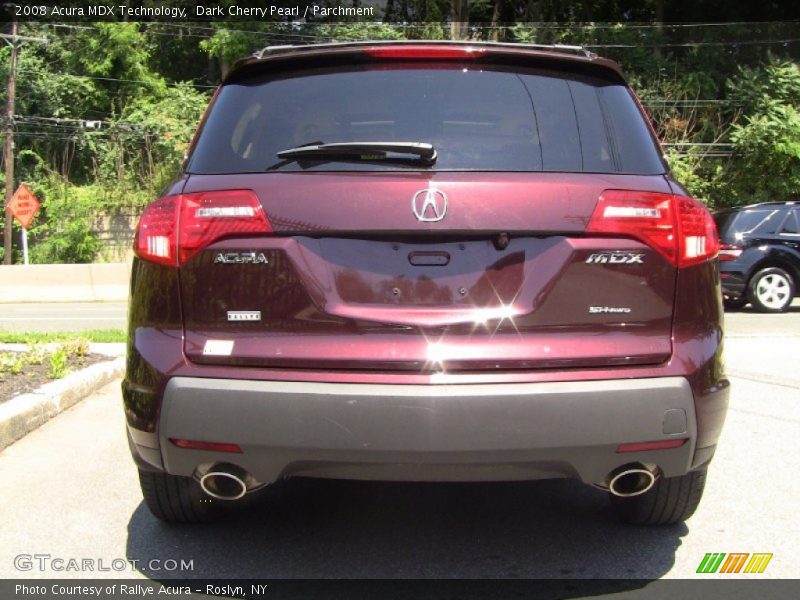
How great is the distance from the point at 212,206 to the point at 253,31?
98.7ft

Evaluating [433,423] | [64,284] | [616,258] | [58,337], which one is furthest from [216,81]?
[433,423]

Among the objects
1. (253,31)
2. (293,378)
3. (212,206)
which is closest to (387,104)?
(212,206)

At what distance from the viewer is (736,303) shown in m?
13.9

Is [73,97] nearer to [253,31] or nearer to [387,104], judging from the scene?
[253,31]

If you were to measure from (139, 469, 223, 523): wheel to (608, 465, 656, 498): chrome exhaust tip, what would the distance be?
156 centimetres

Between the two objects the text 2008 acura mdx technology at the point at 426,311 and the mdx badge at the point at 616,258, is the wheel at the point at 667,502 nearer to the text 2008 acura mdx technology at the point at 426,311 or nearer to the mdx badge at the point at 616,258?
the text 2008 acura mdx technology at the point at 426,311

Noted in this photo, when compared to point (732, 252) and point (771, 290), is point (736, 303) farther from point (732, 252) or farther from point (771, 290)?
point (732, 252)

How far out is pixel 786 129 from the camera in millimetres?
24734

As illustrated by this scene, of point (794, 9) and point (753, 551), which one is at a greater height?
point (794, 9)

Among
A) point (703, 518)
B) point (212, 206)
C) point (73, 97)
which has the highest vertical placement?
point (212, 206)

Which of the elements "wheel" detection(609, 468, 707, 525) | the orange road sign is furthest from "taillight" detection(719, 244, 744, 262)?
the orange road sign

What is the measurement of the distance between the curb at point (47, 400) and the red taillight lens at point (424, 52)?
3321mm

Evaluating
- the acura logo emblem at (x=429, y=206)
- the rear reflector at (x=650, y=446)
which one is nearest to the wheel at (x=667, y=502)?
the rear reflector at (x=650, y=446)

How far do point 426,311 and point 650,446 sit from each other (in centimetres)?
85
